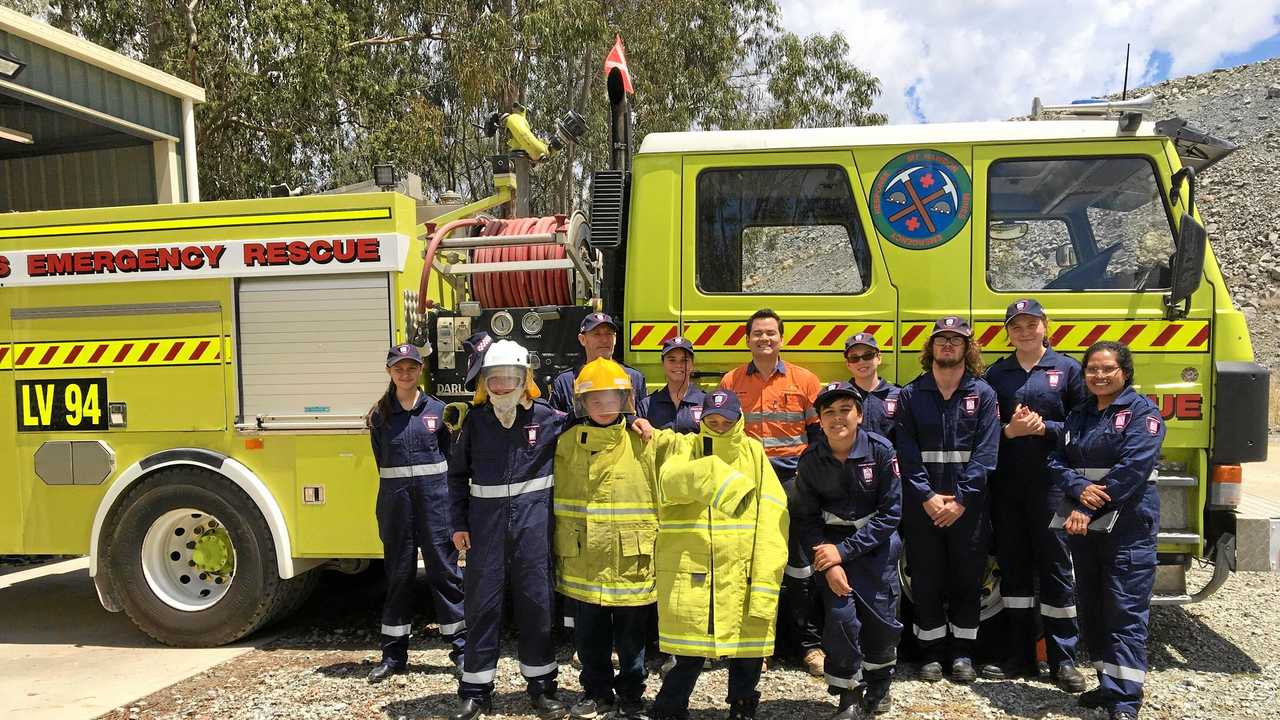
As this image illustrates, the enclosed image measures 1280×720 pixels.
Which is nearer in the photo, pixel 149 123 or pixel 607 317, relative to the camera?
pixel 607 317

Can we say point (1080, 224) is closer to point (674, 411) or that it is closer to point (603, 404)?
point (674, 411)

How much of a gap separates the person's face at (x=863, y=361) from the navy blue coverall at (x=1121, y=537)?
95cm

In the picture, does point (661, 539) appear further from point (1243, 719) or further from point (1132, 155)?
point (1132, 155)

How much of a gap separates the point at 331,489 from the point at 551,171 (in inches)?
624

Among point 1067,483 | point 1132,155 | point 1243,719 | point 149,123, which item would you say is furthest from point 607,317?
point 149,123

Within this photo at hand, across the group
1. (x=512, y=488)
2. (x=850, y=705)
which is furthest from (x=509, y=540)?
(x=850, y=705)

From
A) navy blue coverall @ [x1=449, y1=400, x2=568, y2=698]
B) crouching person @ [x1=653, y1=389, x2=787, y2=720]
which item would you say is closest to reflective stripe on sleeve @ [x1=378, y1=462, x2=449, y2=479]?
navy blue coverall @ [x1=449, y1=400, x2=568, y2=698]

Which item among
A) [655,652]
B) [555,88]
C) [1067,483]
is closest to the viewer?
[1067,483]

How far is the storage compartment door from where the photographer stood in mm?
4996

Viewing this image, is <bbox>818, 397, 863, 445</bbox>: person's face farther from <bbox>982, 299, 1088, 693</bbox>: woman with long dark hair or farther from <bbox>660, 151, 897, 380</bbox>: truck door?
<bbox>982, 299, 1088, 693</bbox>: woman with long dark hair

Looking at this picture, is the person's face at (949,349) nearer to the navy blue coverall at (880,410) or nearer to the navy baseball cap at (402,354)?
the navy blue coverall at (880,410)

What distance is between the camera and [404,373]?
4594 millimetres

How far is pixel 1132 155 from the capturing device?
4.53 meters

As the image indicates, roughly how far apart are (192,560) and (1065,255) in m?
5.07
